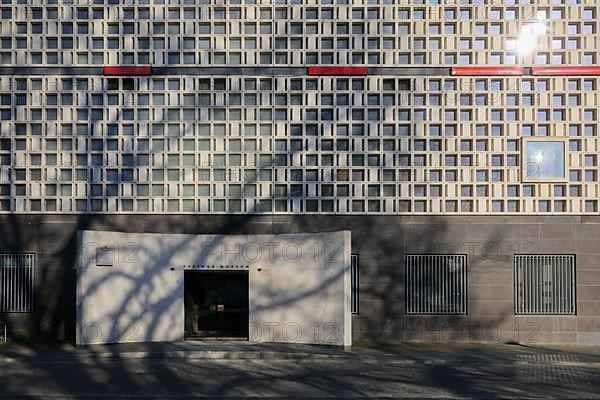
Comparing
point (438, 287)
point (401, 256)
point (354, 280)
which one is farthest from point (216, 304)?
A: point (438, 287)

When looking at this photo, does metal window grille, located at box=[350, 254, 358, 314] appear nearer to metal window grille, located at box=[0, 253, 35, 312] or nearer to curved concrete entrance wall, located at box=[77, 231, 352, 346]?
curved concrete entrance wall, located at box=[77, 231, 352, 346]

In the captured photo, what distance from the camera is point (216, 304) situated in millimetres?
17875

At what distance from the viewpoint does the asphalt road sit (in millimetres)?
12141

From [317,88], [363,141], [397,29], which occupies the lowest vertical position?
[363,141]

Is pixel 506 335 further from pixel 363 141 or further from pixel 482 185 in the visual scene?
pixel 363 141

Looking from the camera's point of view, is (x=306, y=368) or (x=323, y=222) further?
(x=323, y=222)

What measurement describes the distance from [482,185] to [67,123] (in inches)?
497

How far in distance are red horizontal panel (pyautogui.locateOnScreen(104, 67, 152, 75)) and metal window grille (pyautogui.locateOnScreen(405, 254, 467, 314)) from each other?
9.58m

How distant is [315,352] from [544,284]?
7.24 m

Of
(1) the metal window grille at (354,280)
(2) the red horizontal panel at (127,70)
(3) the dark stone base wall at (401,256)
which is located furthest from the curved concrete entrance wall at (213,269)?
(2) the red horizontal panel at (127,70)

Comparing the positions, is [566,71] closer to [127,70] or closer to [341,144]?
[341,144]

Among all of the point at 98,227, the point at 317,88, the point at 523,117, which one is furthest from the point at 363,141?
the point at 98,227

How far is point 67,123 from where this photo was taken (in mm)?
18453

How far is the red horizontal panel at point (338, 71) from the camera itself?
720 inches
